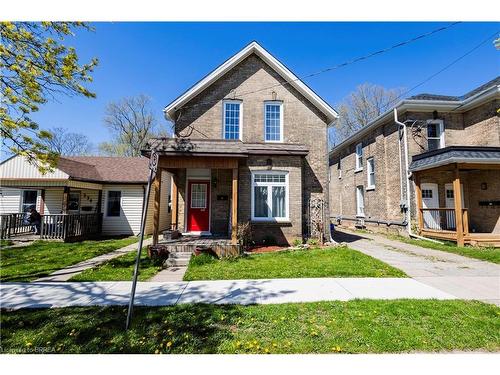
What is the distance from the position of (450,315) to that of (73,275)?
9077 mm

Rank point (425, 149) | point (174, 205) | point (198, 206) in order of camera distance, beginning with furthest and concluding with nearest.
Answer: point (425, 149), point (198, 206), point (174, 205)

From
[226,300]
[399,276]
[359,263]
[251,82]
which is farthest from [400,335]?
[251,82]

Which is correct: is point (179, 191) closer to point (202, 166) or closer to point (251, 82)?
point (202, 166)

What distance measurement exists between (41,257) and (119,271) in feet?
14.2

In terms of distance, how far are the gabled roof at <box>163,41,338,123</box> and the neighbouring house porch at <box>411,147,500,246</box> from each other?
565 centimetres

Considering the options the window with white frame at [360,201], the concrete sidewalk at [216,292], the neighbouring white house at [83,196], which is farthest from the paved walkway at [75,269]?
the window with white frame at [360,201]

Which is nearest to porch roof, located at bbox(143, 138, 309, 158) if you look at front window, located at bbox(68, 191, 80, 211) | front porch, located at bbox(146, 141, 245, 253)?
front porch, located at bbox(146, 141, 245, 253)

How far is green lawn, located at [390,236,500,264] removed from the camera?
29.5 feet

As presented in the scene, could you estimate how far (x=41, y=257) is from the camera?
8992mm

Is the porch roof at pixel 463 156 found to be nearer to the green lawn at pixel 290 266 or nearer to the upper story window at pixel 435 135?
the upper story window at pixel 435 135

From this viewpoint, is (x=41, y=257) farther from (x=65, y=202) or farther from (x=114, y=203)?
(x=114, y=203)

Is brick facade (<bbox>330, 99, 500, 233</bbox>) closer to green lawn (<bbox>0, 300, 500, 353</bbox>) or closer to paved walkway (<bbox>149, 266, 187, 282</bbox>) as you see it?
green lawn (<bbox>0, 300, 500, 353</bbox>)

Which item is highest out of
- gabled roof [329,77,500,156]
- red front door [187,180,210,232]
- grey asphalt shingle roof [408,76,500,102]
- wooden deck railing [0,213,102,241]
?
grey asphalt shingle roof [408,76,500,102]

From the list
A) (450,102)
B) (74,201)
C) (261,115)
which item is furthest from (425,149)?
(74,201)
